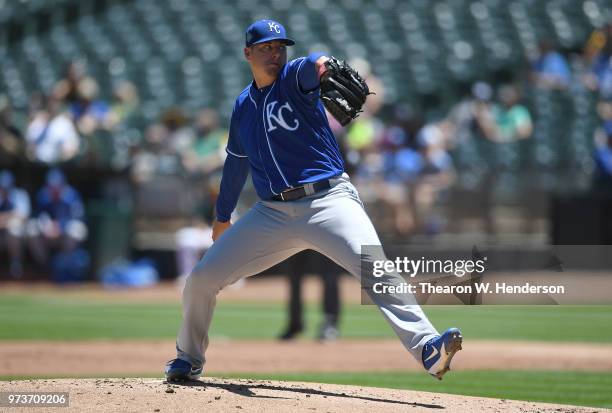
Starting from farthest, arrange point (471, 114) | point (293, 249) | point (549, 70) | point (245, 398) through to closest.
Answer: point (549, 70)
point (471, 114)
point (293, 249)
point (245, 398)

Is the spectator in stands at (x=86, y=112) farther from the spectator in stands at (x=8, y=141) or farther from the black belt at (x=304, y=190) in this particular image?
the black belt at (x=304, y=190)

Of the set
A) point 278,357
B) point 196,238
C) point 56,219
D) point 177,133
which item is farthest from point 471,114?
point 278,357

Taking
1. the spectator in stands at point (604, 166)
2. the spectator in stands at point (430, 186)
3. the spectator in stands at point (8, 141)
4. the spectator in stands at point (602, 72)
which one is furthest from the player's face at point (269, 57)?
the spectator in stands at point (602, 72)

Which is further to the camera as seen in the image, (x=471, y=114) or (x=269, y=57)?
(x=471, y=114)

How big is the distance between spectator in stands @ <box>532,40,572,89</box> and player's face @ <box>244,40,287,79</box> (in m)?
13.2

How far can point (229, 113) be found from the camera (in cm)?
1872

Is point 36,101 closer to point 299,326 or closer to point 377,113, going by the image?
point 377,113

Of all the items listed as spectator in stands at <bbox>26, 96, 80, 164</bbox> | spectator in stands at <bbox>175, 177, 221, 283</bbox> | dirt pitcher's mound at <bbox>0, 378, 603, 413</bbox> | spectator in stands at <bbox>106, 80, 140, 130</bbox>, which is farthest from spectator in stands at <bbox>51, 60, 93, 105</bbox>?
dirt pitcher's mound at <bbox>0, 378, 603, 413</bbox>

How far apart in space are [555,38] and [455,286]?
15862 mm

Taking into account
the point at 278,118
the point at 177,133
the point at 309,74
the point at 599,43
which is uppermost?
the point at 599,43

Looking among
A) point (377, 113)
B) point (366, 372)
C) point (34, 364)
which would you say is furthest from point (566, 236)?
point (34, 364)

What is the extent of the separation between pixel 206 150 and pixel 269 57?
36.4 ft

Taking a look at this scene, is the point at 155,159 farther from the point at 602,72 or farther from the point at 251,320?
the point at 602,72

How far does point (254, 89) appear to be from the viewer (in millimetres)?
5996
